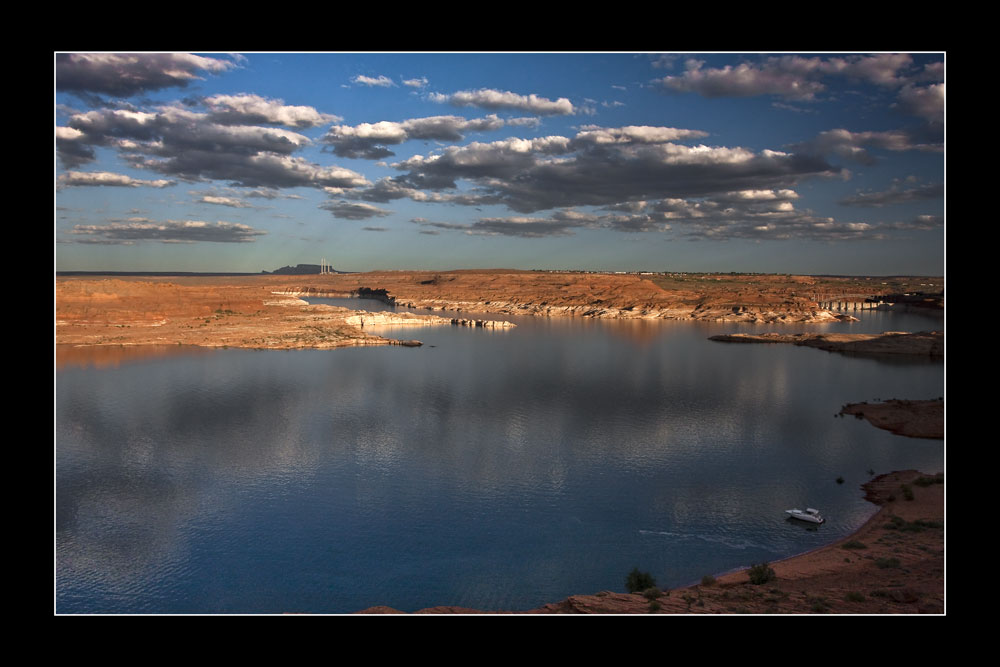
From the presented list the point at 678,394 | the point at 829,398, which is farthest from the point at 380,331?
the point at 829,398

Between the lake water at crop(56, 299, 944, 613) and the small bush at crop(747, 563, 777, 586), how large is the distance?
1.42 meters

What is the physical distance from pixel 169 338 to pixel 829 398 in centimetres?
4768

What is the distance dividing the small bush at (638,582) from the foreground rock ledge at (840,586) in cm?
53

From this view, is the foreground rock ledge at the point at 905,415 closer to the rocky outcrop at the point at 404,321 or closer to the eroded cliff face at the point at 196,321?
the eroded cliff face at the point at 196,321

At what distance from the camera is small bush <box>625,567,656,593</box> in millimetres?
13117

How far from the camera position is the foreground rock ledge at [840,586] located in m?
11.2

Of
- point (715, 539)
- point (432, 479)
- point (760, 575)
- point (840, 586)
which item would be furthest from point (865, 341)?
point (760, 575)

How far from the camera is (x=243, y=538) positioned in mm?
16078

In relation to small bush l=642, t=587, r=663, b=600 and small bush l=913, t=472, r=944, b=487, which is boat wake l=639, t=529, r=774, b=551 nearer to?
small bush l=642, t=587, r=663, b=600

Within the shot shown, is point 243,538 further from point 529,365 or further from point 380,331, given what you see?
point 380,331

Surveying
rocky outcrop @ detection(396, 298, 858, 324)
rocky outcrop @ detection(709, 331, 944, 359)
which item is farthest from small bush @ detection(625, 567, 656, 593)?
rocky outcrop @ detection(396, 298, 858, 324)
